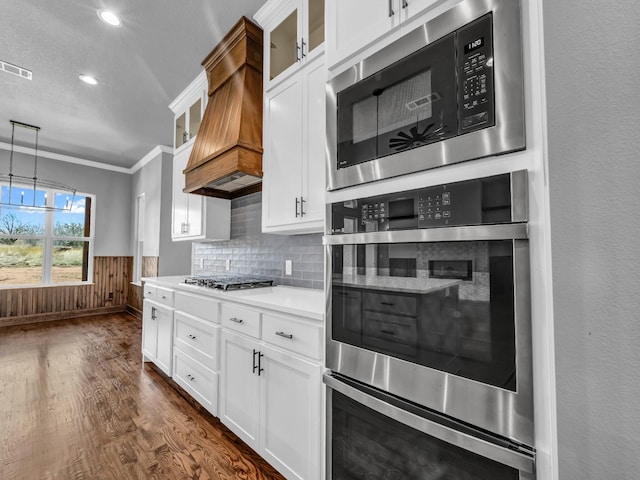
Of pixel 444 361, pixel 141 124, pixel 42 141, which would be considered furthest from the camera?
pixel 42 141

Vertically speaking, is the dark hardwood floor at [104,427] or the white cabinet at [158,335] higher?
the white cabinet at [158,335]

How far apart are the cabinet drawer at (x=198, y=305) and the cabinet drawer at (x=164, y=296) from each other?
113mm

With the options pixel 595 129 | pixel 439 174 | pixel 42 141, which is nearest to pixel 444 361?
pixel 439 174

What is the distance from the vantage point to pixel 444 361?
2.89 feet

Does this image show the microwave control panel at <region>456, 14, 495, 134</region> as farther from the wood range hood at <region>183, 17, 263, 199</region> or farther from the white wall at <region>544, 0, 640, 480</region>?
the wood range hood at <region>183, 17, 263, 199</region>

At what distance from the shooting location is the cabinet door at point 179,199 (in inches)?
131

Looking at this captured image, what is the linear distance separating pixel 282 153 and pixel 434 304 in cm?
150

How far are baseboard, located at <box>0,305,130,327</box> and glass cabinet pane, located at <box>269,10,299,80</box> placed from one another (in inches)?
234

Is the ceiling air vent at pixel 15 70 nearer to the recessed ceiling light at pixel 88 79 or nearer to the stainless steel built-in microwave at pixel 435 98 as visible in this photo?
the recessed ceiling light at pixel 88 79

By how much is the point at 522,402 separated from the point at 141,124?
505cm

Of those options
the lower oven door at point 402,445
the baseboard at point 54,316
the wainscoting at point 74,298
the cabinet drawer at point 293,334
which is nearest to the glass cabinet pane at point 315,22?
the cabinet drawer at point 293,334

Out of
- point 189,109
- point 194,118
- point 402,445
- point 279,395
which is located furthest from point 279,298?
point 189,109

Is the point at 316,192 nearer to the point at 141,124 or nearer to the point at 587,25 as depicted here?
the point at 587,25

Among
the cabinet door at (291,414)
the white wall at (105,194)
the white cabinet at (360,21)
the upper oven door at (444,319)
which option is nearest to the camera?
the upper oven door at (444,319)
